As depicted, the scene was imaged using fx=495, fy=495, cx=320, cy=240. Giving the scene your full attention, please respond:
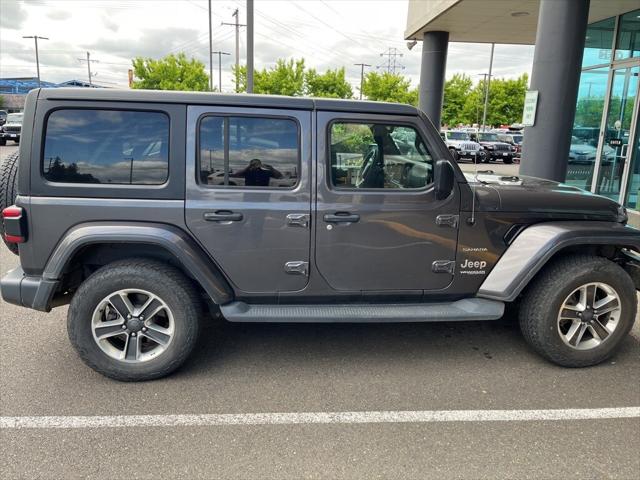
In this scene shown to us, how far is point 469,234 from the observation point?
11.9 ft

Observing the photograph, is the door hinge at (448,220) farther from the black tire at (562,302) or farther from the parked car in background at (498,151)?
the parked car in background at (498,151)

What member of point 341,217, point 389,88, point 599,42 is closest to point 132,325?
point 341,217

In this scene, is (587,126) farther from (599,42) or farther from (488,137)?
(488,137)

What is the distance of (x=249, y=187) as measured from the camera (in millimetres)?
3402

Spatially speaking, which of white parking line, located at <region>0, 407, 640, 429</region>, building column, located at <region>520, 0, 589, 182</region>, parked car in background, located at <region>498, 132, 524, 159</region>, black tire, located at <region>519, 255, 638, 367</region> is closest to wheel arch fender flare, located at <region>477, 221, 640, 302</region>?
black tire, located at <region>519, 255, 638, 367</region>

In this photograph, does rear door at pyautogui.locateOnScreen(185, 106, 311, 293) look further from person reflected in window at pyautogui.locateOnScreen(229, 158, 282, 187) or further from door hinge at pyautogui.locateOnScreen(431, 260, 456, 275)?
door hinge at pyautogui.locateOnScreen(431, 260, 456, 275)

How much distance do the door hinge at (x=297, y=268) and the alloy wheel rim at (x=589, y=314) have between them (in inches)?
74.5

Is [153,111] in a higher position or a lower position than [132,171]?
higher

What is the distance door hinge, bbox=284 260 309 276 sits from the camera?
350cm

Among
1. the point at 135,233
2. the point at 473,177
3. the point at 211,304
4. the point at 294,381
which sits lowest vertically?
the point at 294,381

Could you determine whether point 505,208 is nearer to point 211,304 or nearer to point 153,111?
point 211,304

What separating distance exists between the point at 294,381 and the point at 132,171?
1817mm

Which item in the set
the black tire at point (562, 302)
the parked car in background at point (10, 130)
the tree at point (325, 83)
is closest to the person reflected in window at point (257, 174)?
the black tire at point (562, 302)

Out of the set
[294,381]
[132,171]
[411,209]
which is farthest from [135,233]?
[411,209]
